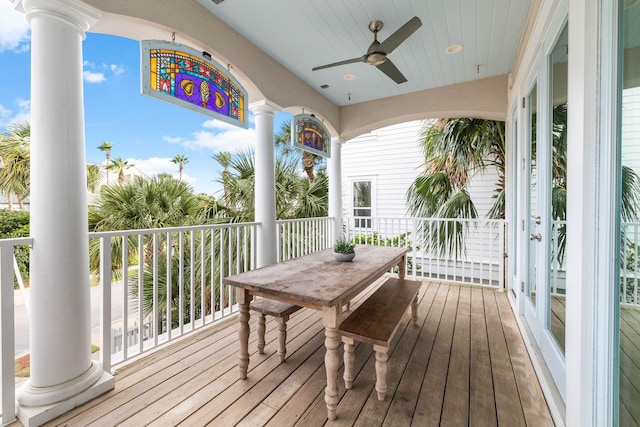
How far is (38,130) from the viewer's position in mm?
1521

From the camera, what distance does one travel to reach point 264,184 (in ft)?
10.9

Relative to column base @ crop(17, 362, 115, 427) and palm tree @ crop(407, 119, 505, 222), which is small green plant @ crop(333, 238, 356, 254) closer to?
column base @ crop(17, 362, 115, 427)

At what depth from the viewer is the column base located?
1.49 m

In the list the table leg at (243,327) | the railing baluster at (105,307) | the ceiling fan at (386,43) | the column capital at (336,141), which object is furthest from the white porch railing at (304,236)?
the ceiling fan at (386,43)

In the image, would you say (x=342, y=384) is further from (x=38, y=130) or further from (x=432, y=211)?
(x=432, y=211)

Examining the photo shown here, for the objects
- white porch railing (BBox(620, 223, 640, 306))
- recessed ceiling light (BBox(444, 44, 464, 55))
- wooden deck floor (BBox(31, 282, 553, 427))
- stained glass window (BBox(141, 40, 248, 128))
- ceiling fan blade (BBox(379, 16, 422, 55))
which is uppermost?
recessed ceiling light (BBox(444, 44, 464, 55))

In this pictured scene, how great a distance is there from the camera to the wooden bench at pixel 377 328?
5.37 feet

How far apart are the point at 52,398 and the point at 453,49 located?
446 cm

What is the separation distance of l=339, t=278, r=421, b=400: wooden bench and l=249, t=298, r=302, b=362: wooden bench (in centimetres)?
A: 46

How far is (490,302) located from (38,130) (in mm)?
4470

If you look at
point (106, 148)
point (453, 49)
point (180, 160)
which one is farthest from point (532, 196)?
point (106, 148)

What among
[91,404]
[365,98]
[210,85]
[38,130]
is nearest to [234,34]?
[210,85]

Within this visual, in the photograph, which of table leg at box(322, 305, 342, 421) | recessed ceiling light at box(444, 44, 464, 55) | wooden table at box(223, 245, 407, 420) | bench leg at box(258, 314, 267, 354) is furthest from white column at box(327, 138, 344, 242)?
table leg at box(322, 305, 342, 421)

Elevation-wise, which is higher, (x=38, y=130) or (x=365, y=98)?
(x=365, y=98)
